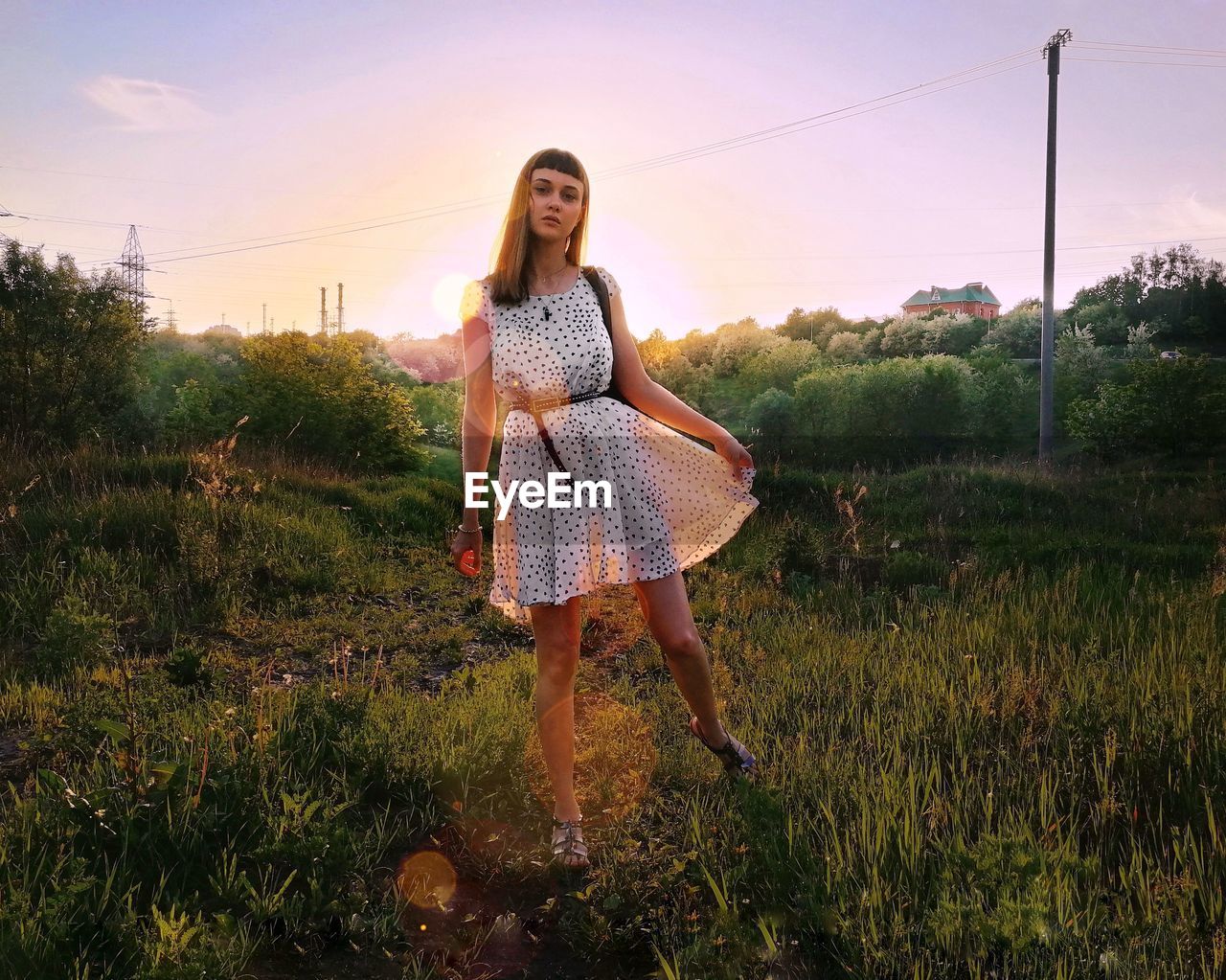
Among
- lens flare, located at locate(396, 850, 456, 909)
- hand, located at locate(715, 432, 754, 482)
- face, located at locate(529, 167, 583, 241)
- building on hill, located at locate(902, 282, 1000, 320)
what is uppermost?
building on hill, located at locate(902, 282, 1000, 320)

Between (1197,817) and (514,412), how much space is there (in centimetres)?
246

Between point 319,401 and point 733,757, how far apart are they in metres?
10.0

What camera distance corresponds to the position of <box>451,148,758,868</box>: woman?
109 inches

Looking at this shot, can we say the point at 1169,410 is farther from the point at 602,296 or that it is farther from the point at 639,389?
the point at 602,296

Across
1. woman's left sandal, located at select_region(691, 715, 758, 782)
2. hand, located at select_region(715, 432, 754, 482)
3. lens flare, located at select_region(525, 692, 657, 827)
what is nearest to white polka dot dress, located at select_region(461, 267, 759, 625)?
hand, located at select_region(715, 432, 754, 482)

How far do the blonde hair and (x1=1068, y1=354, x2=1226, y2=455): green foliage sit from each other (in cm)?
1430

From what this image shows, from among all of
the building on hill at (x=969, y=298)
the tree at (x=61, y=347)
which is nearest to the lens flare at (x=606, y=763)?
the tree at (x=61, y=347)

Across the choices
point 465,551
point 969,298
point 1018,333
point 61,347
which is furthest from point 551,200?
point 969,298

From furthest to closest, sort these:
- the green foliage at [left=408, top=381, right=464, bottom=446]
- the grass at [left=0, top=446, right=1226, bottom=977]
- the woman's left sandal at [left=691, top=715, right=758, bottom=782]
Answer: the green foliage at [left=408, top=381, right=464, bottom=446] → the woman's left sandal at [left=691, top=715, right=758, bottom=782] → the grass at [left=0, top=446, right=1226, bottom=977]

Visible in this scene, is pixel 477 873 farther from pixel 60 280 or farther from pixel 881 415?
pixel 881 415

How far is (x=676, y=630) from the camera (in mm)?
2826

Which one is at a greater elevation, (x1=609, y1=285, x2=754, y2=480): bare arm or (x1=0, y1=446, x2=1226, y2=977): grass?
(x1=609, y1=285, x2=754, y2=480): bare arm

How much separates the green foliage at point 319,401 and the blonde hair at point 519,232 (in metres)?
9.18

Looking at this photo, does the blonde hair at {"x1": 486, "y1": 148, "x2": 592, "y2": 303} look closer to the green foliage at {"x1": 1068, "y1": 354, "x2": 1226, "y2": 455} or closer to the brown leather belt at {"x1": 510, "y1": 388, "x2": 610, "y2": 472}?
the brown leather belt at {"x1": 510, "y1": 388, "x2": 610, "y2": 472}
